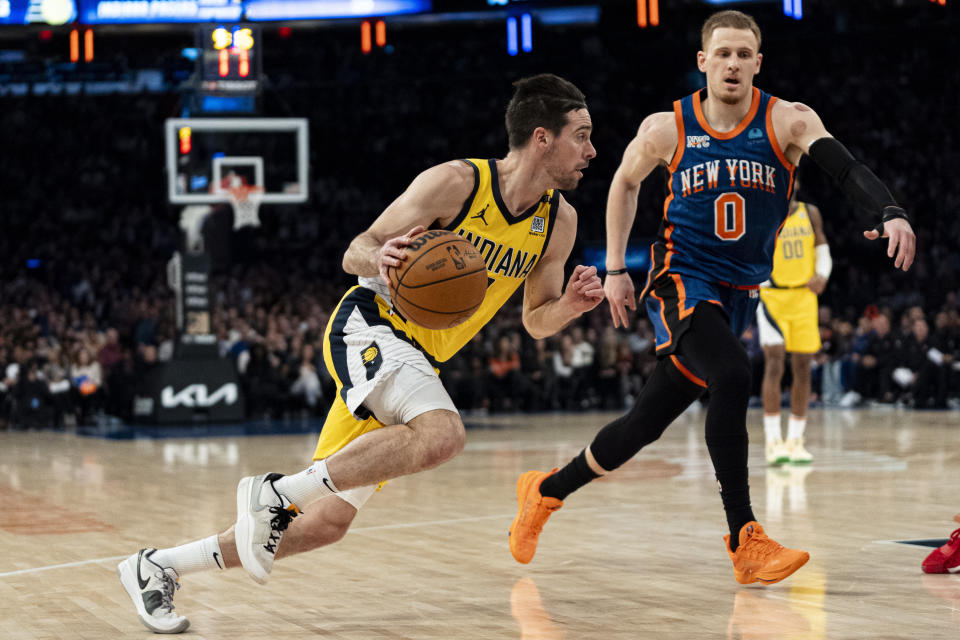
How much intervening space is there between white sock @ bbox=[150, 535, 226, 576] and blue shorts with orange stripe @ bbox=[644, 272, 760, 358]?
1949 mm

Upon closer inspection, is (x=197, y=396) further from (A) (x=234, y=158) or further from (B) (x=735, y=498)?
(B) (x=735, y=498)

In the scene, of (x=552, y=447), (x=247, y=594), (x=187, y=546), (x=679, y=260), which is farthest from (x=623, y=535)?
(x=552, y=447)

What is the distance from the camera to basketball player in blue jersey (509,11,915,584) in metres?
4.67

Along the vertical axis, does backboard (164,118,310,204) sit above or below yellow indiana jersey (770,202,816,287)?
above

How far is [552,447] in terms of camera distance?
11.0 m

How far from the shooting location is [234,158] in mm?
15734

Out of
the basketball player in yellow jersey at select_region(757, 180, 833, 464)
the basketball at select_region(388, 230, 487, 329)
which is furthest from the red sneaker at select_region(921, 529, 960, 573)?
the basketball player in yellow jersey at select_region(757, 180, 833, 464)

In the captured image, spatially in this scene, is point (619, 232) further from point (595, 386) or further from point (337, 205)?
point (337, 205)

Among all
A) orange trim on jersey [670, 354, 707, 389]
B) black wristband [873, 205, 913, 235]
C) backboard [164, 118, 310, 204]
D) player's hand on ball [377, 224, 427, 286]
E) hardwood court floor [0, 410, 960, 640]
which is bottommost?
hardwood court floor [0, 410, 960, 640]

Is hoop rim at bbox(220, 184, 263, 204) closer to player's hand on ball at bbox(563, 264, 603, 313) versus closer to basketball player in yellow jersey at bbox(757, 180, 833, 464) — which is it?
basketball player in yellow jersey at bbox(757, 180, 833, 464)

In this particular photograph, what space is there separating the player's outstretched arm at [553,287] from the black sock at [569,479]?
633 mm

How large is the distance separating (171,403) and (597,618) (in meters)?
11.5

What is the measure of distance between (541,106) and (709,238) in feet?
3.15

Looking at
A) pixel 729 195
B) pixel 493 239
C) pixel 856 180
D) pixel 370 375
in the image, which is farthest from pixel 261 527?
pixel 856 180
